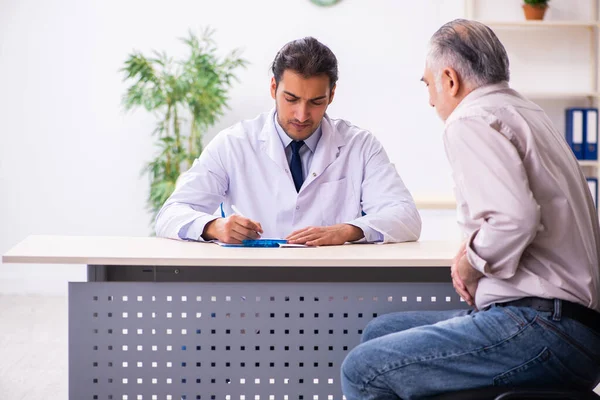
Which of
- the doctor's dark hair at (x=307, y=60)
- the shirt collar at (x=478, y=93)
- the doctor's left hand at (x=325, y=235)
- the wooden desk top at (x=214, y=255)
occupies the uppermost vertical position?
the doctor's dark hair at (x=307, y=60)

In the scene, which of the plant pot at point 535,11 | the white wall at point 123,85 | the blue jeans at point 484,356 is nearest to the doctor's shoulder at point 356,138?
the blue jeans at point 484,356

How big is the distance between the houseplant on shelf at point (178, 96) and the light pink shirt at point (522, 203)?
10.2ft

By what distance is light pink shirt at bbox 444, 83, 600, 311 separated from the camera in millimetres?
1518

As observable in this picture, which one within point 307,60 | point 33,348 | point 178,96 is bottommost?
point 33,348

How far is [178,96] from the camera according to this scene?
454cm

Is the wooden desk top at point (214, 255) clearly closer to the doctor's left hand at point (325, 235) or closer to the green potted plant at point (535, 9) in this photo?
the doctor's left hand at point (325, 235)

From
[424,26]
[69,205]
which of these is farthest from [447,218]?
[69,205]

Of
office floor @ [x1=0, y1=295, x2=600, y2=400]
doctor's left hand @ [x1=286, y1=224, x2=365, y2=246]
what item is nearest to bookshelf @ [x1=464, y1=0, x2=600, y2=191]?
office floor @ [x1=0, y1=295, x2=600, y2=400]

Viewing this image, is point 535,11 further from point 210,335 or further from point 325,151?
point 210,335

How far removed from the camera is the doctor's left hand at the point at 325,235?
2.22 meters

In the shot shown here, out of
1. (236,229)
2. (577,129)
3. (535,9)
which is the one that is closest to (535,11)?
(535,9)

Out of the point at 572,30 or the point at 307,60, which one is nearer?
the point at 307,60

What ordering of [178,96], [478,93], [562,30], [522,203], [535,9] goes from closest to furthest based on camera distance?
[522,203], [478,93], [178,96], [535,9], [562,30]

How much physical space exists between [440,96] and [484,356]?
0.61m
